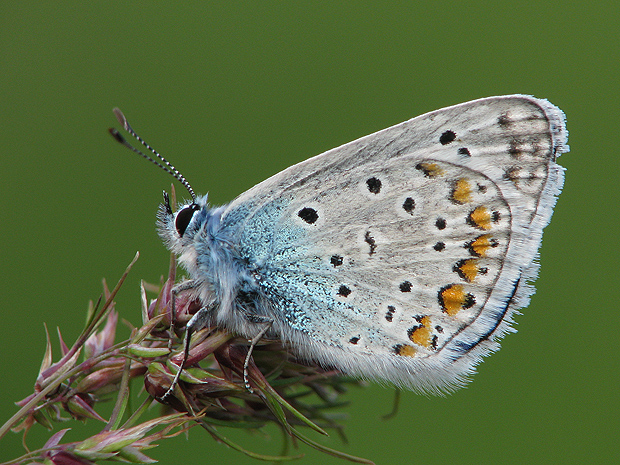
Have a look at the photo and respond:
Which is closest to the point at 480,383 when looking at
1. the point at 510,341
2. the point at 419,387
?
the point at 510,341

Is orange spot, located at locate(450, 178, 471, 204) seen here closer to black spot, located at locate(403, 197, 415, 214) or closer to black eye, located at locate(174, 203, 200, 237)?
black spot, located at locate(403, 197, 415, 214)

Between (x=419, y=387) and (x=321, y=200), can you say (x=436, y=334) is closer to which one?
(x=419, y=387)

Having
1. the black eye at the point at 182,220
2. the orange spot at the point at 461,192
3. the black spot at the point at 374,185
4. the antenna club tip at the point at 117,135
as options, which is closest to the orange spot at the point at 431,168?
the orange spot at the point at 461,192

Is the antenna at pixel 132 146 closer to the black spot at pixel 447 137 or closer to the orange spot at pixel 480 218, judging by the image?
the black spot at pixel 447 137

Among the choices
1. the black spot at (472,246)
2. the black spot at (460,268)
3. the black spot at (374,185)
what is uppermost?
the black spot at (374,185)

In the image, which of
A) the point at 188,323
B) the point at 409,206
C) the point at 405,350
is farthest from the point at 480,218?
the point at 188,323

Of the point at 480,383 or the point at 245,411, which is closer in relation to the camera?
the point at 245,411

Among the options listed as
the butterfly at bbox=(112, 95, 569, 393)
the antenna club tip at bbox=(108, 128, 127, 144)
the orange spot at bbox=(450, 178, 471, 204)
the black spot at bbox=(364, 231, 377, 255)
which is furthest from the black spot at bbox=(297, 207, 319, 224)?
the antenna club tip at bbox=(108, 128, 127, 144)
